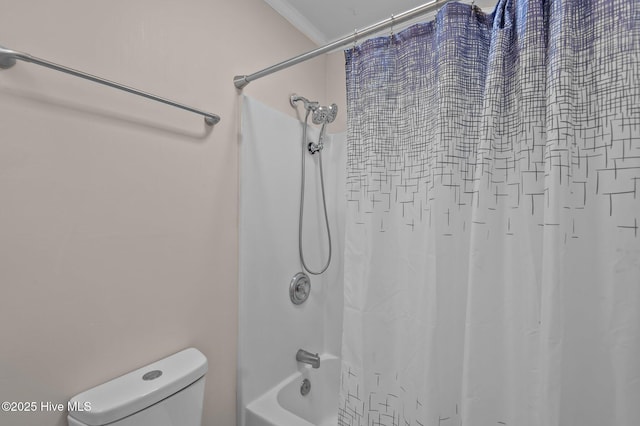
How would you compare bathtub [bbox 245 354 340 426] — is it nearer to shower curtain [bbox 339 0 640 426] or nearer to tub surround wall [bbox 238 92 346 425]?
tub surround wall [bbox 238 92 346 425]

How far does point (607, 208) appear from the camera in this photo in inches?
26.7

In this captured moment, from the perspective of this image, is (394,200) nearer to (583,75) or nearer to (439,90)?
(439,90)

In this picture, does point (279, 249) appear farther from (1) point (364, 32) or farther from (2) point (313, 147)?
(1) point (364, 32)

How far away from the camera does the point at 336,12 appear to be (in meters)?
1.65

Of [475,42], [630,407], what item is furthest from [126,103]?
[630,407]

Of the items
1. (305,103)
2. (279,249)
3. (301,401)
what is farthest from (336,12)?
(301,401)

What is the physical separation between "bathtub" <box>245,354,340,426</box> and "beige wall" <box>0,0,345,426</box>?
0.47 ft

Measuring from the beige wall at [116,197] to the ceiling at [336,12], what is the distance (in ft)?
1.08

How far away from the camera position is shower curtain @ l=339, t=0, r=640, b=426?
68 cm

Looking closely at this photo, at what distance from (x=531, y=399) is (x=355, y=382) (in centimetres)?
52

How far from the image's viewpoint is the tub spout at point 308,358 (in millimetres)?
1685

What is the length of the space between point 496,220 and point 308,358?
4.30 feet

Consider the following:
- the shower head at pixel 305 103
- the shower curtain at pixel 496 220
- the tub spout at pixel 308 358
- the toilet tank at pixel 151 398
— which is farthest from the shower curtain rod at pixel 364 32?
the tub spout at pixel 308 358

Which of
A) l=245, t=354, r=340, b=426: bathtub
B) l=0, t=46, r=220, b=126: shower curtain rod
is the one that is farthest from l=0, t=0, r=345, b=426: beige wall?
l=245, t=354, r=340, b=426: bathtub
